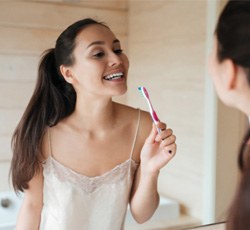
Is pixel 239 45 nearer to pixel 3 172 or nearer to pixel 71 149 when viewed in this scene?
pixel 71 149

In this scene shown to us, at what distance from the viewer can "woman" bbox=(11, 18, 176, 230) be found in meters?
0.69

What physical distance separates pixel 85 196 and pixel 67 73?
0.22 metres

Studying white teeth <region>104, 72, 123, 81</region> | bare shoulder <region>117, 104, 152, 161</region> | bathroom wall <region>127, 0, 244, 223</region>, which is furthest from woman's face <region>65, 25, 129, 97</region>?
bathroom wall <region>127, 0, 244, 223</region>

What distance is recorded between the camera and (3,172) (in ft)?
2.47

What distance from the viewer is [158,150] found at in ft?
2.10

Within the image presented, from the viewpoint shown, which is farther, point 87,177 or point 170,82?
point 170,82

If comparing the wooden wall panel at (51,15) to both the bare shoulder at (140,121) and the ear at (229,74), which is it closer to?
the bare shoulder at (140,121)

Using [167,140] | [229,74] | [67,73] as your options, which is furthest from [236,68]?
[67,73]

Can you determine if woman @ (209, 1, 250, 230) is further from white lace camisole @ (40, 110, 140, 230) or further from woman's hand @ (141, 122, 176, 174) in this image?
white lace camisole @ (40, 110, 140, 230)

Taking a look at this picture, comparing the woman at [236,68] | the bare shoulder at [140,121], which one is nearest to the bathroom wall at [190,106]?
the bare shoulder at [140,121]

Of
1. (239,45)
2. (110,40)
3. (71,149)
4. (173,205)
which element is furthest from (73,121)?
(239,45)

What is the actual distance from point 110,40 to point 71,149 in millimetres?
217

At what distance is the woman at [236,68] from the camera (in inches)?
14.1

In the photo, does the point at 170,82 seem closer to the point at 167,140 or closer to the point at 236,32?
the point at 167,140
